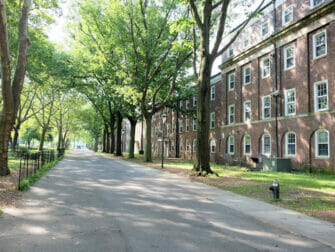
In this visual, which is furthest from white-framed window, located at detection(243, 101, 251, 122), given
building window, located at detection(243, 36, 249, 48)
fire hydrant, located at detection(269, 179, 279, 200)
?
fire hydrant, located at detection(269, 179, 279, 200)

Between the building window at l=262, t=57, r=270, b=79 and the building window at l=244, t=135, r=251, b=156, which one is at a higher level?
the building window at l=262, t=57, r=270, b=79

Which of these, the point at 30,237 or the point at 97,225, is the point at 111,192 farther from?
the point at 30,237

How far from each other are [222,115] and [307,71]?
12.0 m

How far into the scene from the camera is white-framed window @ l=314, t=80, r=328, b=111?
17625 mm

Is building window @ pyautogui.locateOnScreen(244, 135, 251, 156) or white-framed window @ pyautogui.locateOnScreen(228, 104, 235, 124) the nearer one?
building window @ pyautogui.locateOnScreen(244, 135, 251, 156)

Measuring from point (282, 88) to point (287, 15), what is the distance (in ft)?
19.0

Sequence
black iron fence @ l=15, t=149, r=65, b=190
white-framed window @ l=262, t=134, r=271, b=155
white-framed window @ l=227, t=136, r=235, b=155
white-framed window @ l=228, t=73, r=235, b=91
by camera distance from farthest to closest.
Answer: white-framed window @ l=228, t=73, r=235, b=91 → white-framed window @ l=227, t=136, r=235, b=155 → white-framed window @ l=262, t=134, r=271, b=155 → black iron fence @ l=15, t=149, r=65, b=190

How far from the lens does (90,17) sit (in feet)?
78.2

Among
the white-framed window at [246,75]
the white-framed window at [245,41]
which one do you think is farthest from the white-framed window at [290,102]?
the white-framed window at [245,41]

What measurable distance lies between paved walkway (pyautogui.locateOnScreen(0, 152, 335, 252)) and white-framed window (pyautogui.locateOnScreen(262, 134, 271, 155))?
14.9 m

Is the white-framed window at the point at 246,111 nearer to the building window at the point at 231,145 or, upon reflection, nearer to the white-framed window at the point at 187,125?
the building window at the point at 231,145

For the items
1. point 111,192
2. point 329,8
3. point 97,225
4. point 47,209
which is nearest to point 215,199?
point 111,192

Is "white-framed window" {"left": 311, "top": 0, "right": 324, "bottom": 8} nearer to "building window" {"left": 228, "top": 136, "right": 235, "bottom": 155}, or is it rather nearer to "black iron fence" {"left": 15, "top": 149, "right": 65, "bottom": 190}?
"building window" {"left": 228, "top": 136, "right": 235, "bottom": 155}

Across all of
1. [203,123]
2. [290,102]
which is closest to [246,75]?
[290,102]
